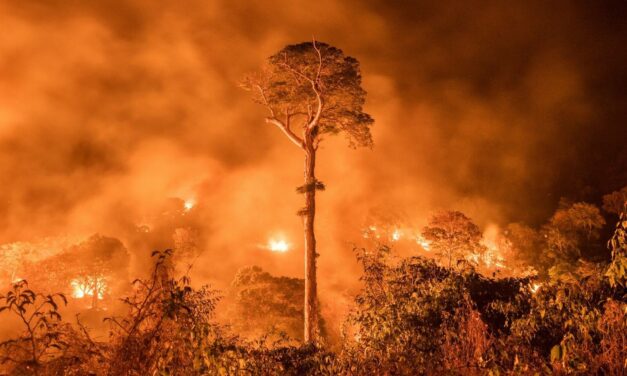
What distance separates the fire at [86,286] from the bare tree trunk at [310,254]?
3153 cm

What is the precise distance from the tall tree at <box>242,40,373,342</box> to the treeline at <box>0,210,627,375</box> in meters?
7.08

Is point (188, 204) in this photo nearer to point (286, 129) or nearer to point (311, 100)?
point (286, 129)

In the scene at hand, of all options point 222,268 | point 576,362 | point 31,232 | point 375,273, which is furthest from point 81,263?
point 576,362

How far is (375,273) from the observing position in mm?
12820

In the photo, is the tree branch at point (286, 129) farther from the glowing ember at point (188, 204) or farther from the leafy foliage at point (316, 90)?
the glowing ember at point (188, 204)

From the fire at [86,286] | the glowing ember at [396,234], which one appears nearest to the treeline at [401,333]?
the fire at [86,286]

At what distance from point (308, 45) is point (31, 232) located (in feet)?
187

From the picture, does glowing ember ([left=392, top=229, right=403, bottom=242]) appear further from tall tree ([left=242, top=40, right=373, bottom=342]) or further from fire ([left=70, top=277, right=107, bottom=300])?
tall tree ([left=242, top=40, right=373, bottom=342])

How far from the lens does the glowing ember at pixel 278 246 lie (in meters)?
57.3

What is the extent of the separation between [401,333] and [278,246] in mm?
48693

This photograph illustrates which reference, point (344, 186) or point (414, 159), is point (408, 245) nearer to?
point (344, 186)

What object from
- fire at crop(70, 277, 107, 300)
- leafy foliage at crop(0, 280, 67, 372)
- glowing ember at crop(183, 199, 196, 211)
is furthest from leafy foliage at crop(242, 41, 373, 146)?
glowing ember at crop(183, 199, 196, 211)

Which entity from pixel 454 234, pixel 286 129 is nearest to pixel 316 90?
pixel 286 129

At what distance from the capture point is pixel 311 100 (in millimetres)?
21094
